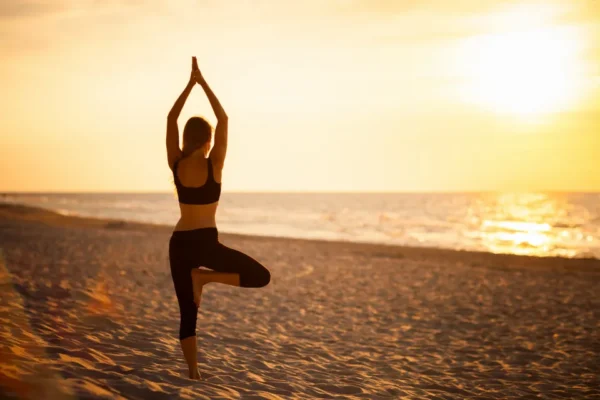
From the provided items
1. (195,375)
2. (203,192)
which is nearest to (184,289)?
(203,192)

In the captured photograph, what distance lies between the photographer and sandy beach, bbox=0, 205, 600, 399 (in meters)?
5.00

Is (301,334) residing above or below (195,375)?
below

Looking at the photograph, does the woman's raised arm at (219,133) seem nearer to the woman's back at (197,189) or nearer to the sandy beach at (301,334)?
the woman's back at (197,189)

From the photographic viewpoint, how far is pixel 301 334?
820 centimetres

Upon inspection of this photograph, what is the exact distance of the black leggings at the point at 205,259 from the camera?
4.18 meters

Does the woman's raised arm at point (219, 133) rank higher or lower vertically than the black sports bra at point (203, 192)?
higher

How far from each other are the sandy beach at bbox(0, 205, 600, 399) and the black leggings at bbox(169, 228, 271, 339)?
102cm

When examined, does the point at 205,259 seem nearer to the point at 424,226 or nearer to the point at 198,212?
the point at 198,212

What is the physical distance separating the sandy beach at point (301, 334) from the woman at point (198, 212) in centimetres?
101

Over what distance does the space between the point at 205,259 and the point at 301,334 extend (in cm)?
435

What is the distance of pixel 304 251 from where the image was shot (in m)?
21.0

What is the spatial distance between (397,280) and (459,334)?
5.43m

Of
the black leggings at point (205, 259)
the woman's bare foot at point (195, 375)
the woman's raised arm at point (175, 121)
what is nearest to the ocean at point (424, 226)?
the woman's bare foot at point (195, 375)

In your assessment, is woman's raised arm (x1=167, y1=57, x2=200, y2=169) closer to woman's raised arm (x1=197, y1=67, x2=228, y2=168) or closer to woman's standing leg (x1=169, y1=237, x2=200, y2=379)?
woman's raised arm (x1=197, y1=67, x2=228, y2=168)
